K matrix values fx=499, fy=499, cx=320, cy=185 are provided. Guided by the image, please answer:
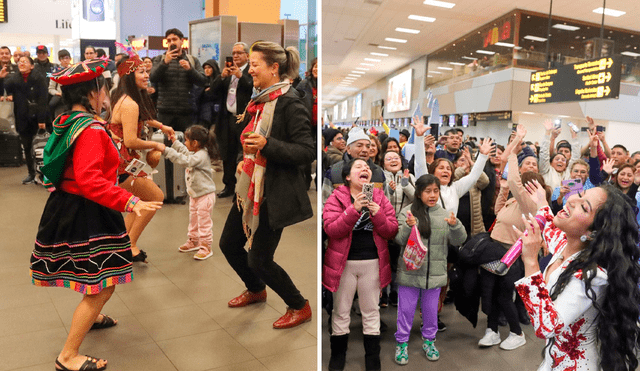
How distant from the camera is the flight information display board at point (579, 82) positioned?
18.9 ft

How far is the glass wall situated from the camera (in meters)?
9.15

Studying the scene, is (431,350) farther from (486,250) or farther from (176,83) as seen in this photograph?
(176,83)

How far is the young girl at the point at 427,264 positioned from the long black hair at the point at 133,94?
5.45ft

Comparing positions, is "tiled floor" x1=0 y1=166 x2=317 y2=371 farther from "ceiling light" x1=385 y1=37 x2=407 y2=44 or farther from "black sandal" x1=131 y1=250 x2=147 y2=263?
"ceiling light" x1=385 y1=37 x2=407 y2=44

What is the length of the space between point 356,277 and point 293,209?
584 millimetres

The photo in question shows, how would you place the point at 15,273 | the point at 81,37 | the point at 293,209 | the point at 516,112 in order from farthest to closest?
the point at 516,112 < the point at 81,37 < the point at 15,273 < the point at 293,209

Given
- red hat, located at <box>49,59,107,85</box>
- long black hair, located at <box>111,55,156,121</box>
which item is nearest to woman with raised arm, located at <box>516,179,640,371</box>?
red hat, located at <box>49,59,107,85</box>

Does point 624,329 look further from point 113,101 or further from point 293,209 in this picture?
point 113,101

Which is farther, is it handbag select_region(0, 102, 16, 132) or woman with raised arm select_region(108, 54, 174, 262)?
handbag select_region(0, 102, 16, 132)

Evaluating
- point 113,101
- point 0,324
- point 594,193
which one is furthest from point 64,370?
point 594,193

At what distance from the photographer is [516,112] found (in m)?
9.34

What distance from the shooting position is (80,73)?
1972 millimetres

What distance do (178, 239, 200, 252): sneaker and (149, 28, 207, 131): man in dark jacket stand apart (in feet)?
5.57

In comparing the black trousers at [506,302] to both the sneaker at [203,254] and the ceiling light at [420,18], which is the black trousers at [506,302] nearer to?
the sneaker at [203,254]
